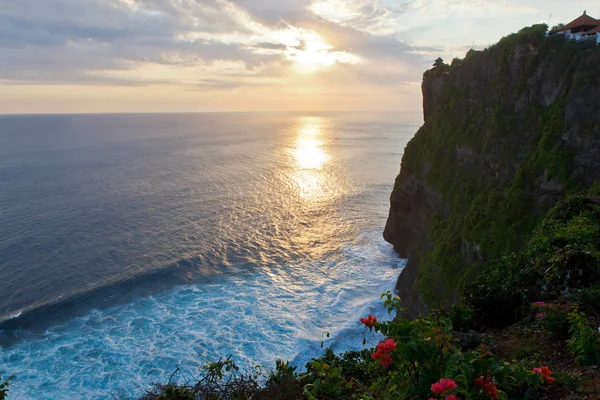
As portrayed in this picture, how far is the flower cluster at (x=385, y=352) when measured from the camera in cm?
559

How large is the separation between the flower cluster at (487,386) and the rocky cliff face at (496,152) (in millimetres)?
23022

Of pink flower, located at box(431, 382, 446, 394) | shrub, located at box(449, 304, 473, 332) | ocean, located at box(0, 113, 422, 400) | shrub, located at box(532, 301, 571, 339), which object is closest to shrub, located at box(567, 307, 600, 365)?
shrub, located at box(532, 301, 571, 339)

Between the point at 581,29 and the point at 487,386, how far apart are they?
35119mm

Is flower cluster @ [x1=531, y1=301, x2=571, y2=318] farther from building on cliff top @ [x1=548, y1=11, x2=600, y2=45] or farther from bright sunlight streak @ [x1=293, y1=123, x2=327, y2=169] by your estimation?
bright sunlight streak @ [x1=293, y1=123, x2=327, y2=169]

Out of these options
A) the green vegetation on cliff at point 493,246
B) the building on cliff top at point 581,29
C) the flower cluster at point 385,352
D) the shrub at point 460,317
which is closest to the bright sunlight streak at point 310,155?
the green vegetation on cliff at point 493,246

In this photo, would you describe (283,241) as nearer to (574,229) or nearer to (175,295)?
(175,295)

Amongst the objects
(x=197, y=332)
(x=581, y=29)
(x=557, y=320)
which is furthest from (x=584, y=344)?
(x=581, y=29)

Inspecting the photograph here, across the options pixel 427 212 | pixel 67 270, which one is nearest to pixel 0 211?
pixel 67 270

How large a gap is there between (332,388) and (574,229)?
16031mm

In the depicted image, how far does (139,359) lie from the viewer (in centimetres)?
2925

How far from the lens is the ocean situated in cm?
2981

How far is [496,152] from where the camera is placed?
31.4m

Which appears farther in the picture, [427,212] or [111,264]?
[111,264]

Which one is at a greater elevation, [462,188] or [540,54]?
[540,54]
